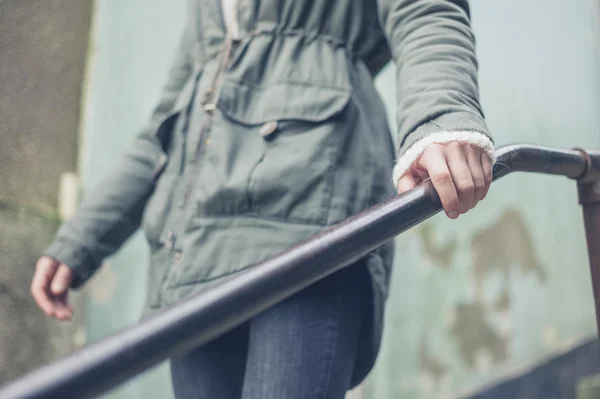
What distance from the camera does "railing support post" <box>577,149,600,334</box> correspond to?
0.82m

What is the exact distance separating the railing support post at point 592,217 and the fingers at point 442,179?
36 centimetres

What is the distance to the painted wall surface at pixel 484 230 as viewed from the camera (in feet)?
5.41

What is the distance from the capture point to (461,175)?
1.81 feet

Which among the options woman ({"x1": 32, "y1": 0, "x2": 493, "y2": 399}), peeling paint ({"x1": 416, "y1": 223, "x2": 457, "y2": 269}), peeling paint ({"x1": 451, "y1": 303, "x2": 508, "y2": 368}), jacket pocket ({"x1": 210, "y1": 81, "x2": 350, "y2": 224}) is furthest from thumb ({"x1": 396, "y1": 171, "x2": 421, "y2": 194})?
peeling paint ({"x1": 451, "y1": 303, "x2": 508, "y2": 368})

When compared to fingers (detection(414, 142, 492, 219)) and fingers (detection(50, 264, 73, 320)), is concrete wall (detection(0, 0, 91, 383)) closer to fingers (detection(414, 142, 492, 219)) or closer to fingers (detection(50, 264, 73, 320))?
fingers (detection(50, 264, 73, 320))

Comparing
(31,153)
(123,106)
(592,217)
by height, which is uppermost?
(592,217)

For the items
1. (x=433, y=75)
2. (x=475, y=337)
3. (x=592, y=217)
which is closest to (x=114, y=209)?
(x=433, y=75)

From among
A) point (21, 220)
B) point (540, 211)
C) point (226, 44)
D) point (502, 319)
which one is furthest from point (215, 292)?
point (540, 211)

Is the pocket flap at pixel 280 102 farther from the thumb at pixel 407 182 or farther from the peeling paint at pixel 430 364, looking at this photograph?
the peeling paint at pixel 430 364

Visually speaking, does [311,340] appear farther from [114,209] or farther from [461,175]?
[114,209]

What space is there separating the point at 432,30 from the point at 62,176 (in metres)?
1.03

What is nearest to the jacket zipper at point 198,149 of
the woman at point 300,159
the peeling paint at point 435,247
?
the woman at point 300,159

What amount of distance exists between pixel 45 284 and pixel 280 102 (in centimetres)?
48

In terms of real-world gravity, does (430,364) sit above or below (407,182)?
below
